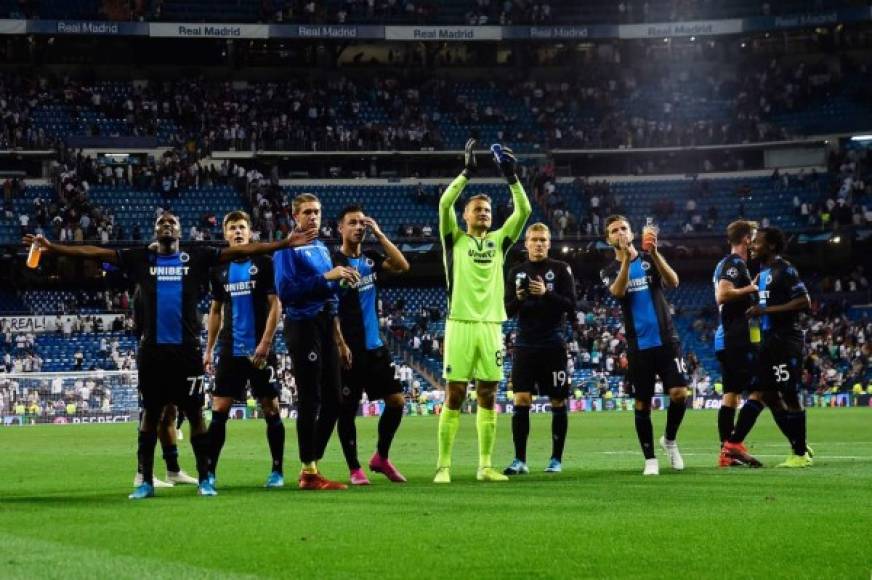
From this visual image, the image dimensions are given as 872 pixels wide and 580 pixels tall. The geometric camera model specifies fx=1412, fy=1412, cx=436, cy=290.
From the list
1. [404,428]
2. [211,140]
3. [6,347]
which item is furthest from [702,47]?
[404,428]

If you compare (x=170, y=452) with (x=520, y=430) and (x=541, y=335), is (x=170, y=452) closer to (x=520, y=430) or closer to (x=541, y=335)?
(x=520, y=430)

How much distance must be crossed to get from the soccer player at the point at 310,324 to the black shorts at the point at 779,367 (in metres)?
4.99

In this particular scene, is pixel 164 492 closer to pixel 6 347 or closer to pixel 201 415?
pixel 201 415

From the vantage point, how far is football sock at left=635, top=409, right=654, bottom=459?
14.8 meters

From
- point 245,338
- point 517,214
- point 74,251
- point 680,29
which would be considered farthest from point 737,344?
point 680,29

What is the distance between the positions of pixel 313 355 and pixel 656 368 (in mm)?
4008

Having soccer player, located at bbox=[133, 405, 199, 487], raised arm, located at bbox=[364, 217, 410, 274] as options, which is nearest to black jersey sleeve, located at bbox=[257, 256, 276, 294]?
raised arm, located at bbox=[364, 217, 410, 274]

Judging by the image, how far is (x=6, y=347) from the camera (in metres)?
52.7

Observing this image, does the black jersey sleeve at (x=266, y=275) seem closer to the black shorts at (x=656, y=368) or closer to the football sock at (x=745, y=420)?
the black shorts at (x=656, y=368)

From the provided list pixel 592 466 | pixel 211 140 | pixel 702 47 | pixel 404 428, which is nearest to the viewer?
pixel 592 466

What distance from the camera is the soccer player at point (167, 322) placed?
12.5 meters

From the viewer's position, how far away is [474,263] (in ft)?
46.7

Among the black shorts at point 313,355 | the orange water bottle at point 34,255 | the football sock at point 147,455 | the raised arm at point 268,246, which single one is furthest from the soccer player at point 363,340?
the orange water bottle at point 34,255

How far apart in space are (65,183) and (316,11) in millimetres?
15547
